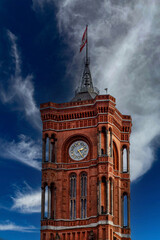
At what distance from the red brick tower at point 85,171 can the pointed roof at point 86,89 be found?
0.77m

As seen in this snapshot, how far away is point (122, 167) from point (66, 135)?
31.1 feet

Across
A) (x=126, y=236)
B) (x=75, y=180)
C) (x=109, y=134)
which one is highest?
(x=109, y=134)

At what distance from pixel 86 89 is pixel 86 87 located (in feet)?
2.89

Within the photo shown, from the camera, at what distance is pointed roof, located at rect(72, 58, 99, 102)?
100812mm

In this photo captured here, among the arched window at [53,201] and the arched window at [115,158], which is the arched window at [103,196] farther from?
the arched window at [53,201]

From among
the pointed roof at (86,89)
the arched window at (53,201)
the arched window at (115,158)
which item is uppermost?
the pointed roof at (86,89)

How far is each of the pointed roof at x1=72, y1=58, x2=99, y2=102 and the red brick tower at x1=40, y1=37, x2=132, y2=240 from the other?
0.77 m

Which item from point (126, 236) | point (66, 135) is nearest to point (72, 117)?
point (66, 135)

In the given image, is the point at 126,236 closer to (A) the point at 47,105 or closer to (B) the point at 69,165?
(B) the point at 69,165

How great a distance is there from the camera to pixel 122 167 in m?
98.1

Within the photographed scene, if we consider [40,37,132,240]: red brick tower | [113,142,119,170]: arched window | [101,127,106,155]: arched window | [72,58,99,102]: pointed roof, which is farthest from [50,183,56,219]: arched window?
[72,58,99,102]: pointed roof

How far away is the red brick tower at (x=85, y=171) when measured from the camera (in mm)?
90688

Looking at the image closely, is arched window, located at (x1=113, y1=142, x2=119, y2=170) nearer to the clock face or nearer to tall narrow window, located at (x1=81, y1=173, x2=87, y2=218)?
the clock face

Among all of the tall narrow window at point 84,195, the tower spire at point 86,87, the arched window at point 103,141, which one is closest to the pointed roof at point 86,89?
the tower spire at point 86,87
